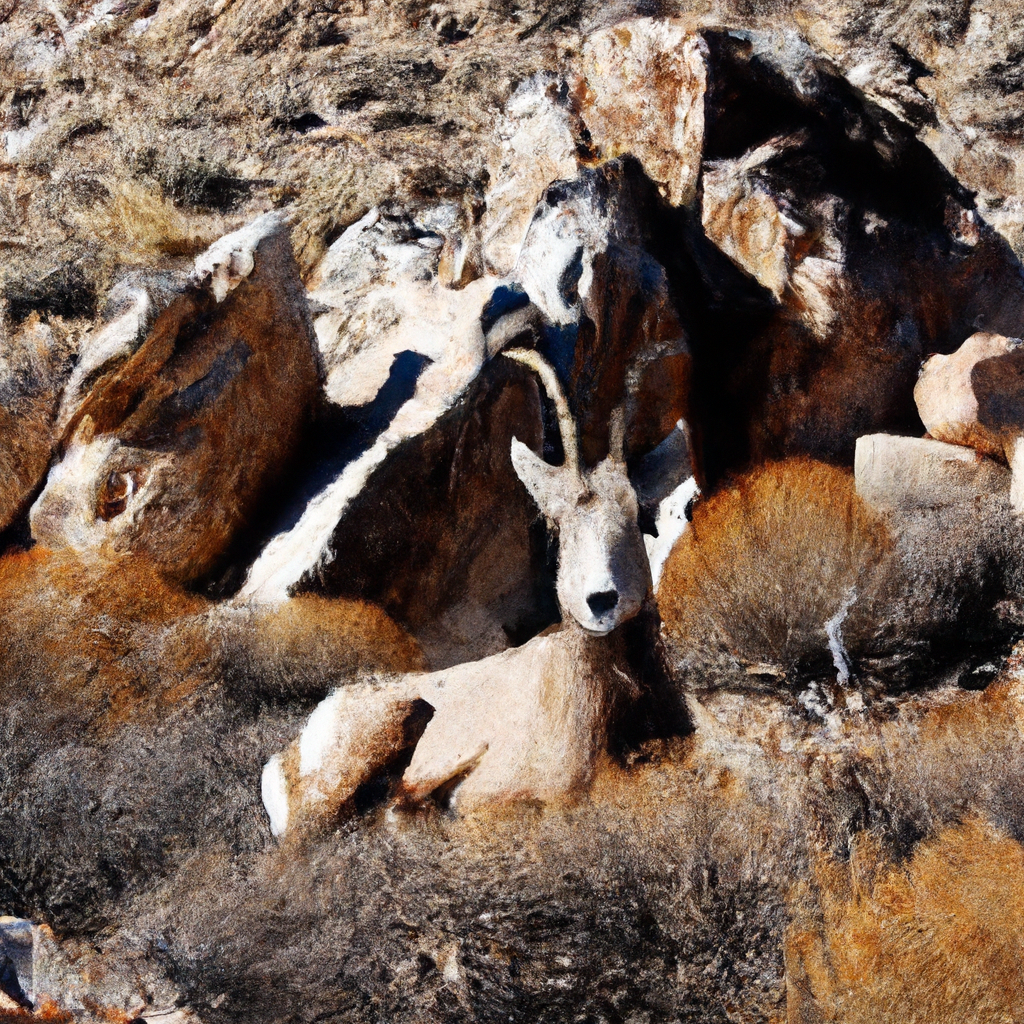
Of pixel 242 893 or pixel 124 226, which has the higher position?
pixel 124 226

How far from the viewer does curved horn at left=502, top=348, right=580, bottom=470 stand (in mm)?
2113

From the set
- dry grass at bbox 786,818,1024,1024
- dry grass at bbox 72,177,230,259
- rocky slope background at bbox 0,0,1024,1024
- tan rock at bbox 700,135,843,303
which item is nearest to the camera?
dry grass at bbox 786,818,1024,1024

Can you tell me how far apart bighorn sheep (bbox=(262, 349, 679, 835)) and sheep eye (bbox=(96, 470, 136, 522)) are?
0.59 m

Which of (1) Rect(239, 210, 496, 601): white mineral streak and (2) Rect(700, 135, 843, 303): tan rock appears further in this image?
(1) Rect(239, 210, 496, 601): white mineral streak

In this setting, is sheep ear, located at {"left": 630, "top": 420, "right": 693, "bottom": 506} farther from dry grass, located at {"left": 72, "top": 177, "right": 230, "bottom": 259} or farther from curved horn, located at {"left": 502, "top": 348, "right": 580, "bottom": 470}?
dry grass, located at {"left": 72, "top": 177, "right": 230, "bottom": 259}

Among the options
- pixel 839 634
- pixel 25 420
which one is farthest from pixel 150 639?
pixel 839 634

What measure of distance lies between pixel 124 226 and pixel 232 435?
65cm

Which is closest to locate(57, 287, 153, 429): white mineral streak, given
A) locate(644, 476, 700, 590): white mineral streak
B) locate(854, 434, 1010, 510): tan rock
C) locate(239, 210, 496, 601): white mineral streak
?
locate(239, 210, 496, 601): white mineral streak

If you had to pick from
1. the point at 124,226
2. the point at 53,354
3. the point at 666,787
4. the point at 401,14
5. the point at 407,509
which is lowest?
the point at 666,787

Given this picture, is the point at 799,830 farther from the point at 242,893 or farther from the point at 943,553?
the point at 242,893

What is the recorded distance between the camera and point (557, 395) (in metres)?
2.12

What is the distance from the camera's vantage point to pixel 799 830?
185 centimetres

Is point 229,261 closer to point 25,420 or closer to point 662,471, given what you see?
point 25,420

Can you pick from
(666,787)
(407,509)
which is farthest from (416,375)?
(666,787)
